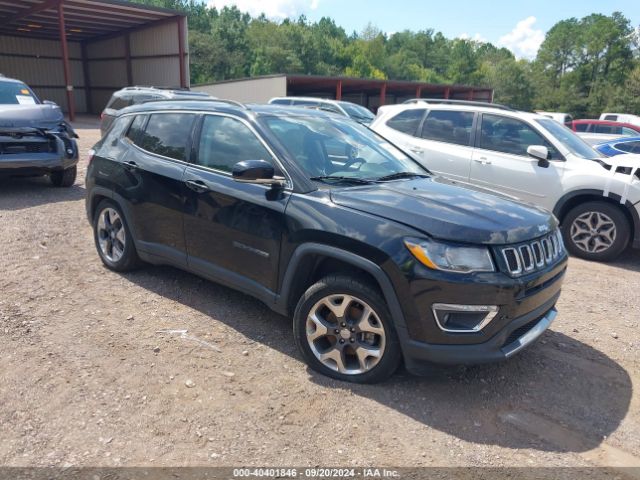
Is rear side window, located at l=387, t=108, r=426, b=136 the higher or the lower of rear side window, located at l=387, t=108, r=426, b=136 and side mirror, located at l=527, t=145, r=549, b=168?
the higher

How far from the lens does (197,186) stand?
4.00 m

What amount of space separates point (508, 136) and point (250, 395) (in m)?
5.26

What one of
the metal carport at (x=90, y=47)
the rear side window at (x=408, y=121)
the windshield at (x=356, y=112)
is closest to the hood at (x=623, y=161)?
the rear side window at (x=408, y=121)

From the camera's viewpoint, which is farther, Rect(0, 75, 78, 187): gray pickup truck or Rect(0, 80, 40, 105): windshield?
Rect(0, 80, 40, 105): windshield

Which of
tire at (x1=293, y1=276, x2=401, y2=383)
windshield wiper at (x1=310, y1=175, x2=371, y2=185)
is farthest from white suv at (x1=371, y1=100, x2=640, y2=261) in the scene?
tire at (x1=293, y1=276, x2=401, y2=383)

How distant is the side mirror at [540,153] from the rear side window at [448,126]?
Result: 946 millimetres

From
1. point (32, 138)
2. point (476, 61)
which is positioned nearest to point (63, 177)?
point (32, 138)

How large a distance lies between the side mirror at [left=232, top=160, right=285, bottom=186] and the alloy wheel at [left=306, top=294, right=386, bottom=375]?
0.91m

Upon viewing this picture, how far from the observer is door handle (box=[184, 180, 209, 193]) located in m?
3.95

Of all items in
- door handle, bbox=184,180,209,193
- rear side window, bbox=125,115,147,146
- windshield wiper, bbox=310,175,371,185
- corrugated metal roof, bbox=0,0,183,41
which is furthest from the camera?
corrugated metal roof, bbox=0,0,183,41

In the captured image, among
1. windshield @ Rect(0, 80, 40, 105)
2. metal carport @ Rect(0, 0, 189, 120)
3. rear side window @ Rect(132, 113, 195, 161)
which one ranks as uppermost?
metal carport @ Rect(0, 0, 189, 120)

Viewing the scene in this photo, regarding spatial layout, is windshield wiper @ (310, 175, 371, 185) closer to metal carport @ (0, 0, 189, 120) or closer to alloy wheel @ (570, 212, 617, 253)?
alloy wheel @ (570, 212, 617, 253)

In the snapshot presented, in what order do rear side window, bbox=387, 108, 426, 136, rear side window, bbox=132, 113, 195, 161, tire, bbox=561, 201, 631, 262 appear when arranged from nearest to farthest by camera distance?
rear side window, bbox=132, 113, 195, 161
tire, bbox=561, 201, 631, 262
rear side window, bbox=387, 108, 426, 136

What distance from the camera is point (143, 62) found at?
2838 cm
